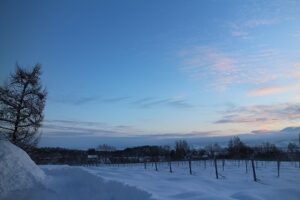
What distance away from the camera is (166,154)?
440 feet

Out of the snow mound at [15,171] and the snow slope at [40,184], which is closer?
the snow slope at [40,184]

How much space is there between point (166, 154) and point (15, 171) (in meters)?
117

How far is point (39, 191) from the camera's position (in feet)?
61.0

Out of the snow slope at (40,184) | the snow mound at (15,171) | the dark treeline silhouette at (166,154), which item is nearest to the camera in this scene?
the snow slope at (40,184)

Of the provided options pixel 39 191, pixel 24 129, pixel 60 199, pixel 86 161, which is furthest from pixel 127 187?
pixel 86 161

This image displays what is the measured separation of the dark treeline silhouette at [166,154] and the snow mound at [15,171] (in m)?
14.4

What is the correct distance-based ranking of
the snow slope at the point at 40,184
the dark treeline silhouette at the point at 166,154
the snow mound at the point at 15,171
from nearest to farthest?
the snow slope at the point at 40,184 → the snow mound at the point at 15,171 → the dark treeline silhouette at the point at 166,154

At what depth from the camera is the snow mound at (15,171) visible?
58.8 feet

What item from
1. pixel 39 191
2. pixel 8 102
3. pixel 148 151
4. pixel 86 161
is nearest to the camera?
pixel 39 191

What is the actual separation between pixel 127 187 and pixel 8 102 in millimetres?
18315

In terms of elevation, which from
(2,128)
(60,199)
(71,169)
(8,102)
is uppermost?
(8,102)

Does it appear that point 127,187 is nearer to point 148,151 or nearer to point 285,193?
point 285,193

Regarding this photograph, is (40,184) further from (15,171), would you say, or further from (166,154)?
(166,154)

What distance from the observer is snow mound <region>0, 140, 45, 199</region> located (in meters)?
17.9
